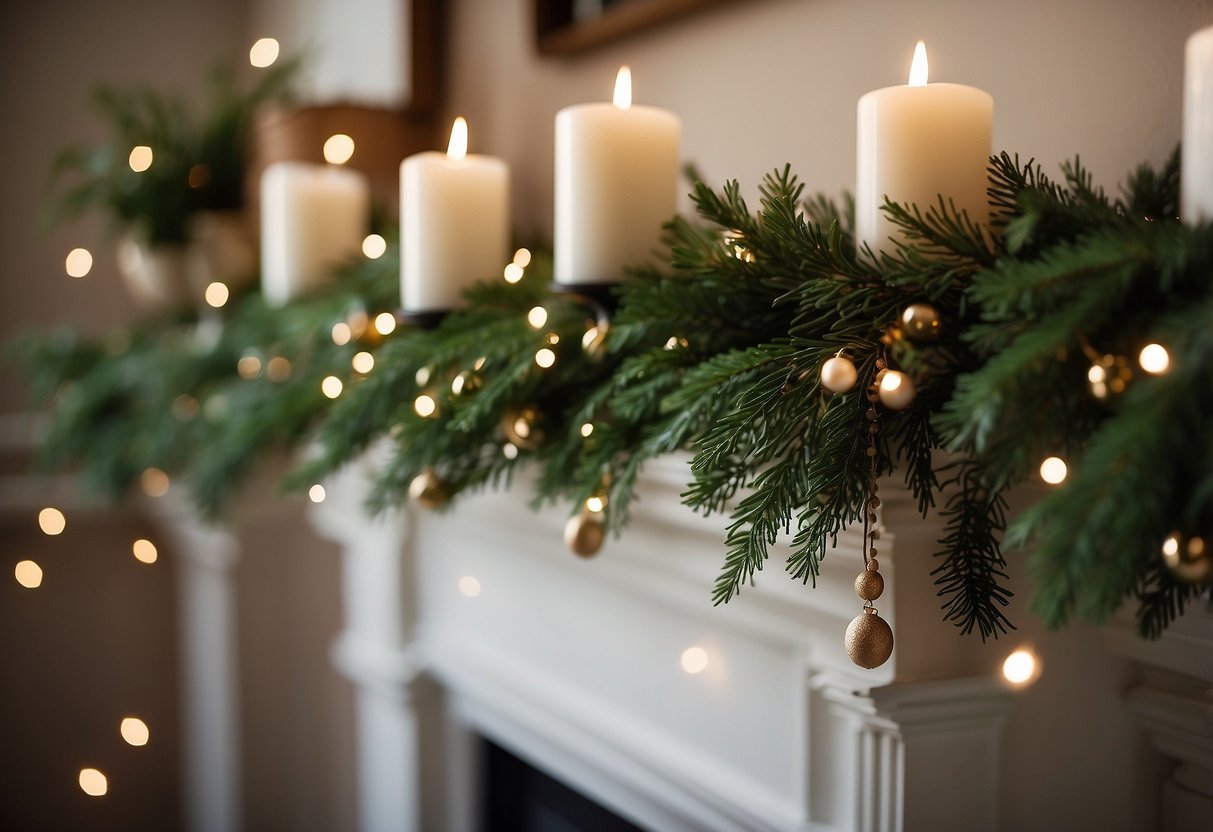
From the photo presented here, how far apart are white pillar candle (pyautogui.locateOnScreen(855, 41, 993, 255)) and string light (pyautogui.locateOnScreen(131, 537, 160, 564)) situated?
74.1 inches

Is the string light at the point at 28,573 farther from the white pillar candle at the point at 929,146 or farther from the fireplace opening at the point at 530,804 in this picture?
the white pillar candle at the point at 929,146

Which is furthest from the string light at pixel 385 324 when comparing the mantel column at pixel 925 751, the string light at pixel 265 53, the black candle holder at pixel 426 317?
the string light at pixel 265 53

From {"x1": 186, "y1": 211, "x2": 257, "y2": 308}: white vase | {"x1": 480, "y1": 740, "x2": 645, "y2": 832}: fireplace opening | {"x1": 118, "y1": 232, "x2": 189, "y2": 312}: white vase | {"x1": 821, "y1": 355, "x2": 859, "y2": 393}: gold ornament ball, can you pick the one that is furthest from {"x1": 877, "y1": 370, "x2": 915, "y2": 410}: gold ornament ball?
{"x1": 118, "y1": 232, "x2": 189, "y2": 312}: white vase

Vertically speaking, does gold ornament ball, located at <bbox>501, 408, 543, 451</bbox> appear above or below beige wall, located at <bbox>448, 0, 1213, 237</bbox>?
below

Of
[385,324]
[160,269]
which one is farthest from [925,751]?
[160,269]

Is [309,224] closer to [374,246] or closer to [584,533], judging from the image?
[374,246]

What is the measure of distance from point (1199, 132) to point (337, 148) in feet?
3.52

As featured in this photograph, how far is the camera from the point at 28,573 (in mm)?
1913

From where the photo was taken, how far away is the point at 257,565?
1.63 metres

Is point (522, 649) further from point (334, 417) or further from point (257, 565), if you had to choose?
point (257, 565)

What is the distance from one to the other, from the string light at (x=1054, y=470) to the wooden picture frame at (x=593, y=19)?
61 cm

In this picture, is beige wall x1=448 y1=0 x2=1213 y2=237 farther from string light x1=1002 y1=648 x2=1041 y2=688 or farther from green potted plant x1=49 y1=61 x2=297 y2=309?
green potted plant x1=49 y1=61 x2=297 y2=309

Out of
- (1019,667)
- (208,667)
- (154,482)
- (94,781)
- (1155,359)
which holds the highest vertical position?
(1155,359)

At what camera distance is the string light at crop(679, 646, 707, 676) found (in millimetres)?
806
